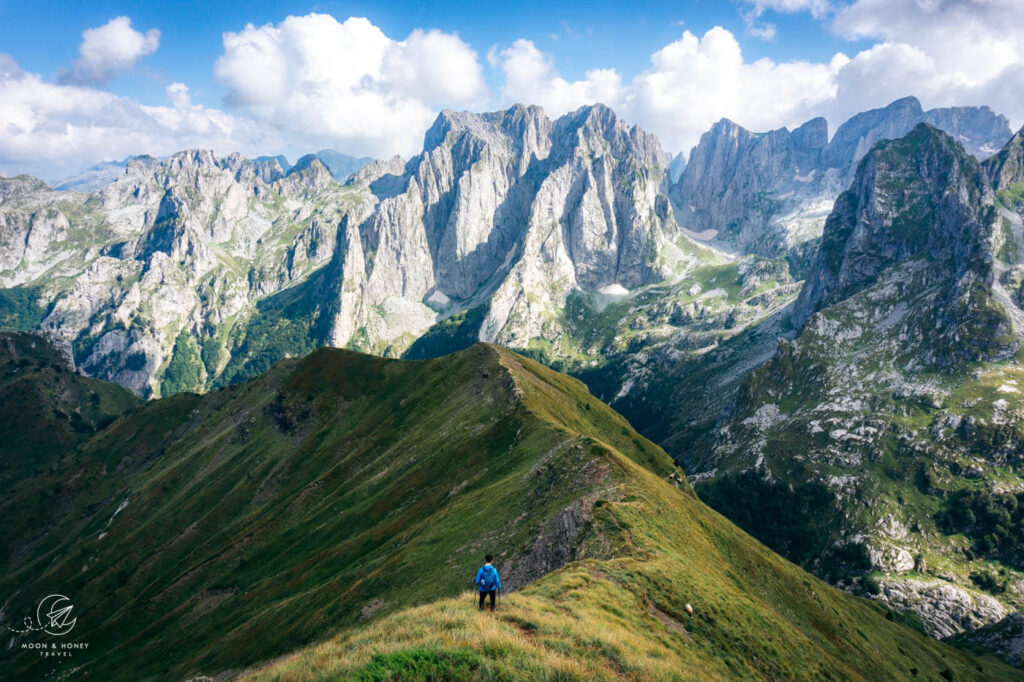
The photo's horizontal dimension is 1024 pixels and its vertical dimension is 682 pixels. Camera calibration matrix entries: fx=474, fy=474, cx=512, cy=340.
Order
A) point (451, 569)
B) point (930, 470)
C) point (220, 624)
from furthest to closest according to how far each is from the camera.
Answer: point (930, 470) < point (220, 624) < point (451, 569)

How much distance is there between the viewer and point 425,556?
54.9m

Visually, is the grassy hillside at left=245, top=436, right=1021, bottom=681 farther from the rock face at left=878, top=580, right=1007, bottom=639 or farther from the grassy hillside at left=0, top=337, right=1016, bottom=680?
the rock face at left=878, top=580, right=1007, bottom=639

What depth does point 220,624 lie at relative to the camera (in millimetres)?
79312

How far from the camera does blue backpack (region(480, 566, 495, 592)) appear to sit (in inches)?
1014

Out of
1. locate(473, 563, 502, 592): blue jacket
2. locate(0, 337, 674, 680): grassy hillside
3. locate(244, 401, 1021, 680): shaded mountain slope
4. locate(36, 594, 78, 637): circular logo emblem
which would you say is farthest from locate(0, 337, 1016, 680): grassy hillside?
locate(36, 594, 78, 637): circular logo emblem

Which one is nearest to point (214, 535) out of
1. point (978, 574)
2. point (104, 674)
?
point (104, 674)

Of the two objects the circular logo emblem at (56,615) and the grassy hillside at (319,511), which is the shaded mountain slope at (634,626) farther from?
the circular logo emblem at (56,615)

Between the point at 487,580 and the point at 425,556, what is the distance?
32.6 m

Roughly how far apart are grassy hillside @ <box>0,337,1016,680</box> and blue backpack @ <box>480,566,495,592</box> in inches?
63.3

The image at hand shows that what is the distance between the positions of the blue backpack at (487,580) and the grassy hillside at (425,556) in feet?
5.28

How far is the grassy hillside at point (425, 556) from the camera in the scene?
26.4m

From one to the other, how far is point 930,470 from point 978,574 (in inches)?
1682

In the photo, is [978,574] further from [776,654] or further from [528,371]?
[776,654]

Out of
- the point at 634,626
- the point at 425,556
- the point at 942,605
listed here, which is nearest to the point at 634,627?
the point at 634,626
